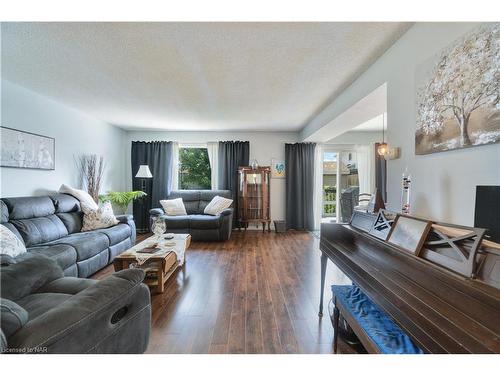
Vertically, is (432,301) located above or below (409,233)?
below

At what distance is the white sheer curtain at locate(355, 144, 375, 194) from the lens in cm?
555

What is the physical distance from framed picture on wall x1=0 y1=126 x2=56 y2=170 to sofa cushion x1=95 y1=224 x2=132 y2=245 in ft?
4.18

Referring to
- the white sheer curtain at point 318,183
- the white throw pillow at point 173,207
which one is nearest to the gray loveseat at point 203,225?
the white throw pillow at point 173,207

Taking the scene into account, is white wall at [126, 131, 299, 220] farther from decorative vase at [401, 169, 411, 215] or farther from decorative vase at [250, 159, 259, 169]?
decorative vase at [401, 169, 411, 215]

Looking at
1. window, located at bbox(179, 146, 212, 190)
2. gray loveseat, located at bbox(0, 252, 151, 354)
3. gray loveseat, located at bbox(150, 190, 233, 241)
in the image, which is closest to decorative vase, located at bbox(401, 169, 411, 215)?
gray loveseat, located at bbox(0, 252, 151, 354)

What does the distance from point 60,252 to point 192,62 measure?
241 cm

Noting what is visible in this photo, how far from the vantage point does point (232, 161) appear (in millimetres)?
5543

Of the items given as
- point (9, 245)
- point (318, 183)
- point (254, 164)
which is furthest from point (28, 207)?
point (318, 183)

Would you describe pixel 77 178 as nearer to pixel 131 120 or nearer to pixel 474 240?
pixel 131 120

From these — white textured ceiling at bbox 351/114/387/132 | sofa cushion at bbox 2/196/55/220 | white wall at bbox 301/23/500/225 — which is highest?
white textured ceiling at bbox 351/114/387/132

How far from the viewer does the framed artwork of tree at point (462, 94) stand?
1.12 m

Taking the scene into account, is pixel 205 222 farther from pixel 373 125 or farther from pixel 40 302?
pixel 373 125
